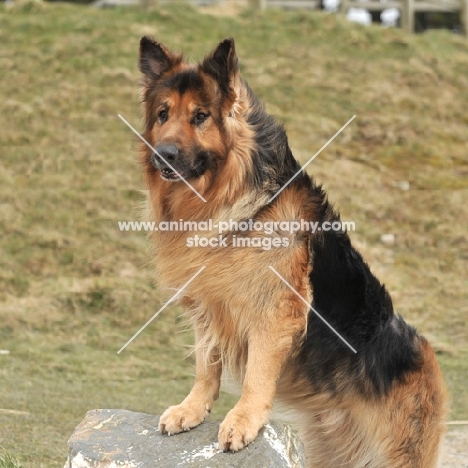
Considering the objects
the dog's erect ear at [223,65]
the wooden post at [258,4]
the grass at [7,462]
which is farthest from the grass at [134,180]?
the dog's erect ear at [223,65]

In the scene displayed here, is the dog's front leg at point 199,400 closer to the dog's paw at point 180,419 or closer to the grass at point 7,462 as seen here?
the dog's paw at point 180,419

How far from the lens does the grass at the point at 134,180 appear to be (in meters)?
7.97

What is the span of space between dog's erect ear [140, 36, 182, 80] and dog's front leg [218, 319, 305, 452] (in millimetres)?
1565

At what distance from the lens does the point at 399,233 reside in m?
11.6

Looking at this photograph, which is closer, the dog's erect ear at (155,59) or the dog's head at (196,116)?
the dog's head at (196,116)

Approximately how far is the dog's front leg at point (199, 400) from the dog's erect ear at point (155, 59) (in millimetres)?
1502

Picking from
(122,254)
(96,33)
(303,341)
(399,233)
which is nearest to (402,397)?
(303,341)

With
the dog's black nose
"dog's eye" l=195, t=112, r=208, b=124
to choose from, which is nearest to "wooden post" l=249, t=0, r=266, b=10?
"dog's eye" l=195, t=112, r=208, b=124

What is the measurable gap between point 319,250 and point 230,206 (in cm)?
55

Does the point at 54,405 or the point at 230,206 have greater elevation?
the point at 230,206

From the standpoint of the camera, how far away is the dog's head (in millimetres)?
4297

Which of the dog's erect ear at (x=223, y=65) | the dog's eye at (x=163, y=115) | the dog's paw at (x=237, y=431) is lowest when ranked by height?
the dog's paw at (x=237, y=431)

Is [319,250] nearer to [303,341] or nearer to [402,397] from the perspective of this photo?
[303,341]

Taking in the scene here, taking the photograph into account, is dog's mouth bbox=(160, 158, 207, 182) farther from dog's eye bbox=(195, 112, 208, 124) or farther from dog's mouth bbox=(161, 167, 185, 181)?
dog's eye bbox=(195, 112, 208, 124)
